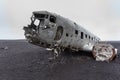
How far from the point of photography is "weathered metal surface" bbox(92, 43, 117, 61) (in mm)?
46281

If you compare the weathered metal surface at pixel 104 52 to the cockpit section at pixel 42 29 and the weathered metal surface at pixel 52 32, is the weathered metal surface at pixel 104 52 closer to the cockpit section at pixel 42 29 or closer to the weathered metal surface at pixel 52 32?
the weathered metal surface at pixel 52 32

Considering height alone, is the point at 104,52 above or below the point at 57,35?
below

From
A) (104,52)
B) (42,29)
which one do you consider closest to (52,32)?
(42,29)

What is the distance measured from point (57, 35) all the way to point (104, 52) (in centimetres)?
939

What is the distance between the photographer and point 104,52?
46625 mm

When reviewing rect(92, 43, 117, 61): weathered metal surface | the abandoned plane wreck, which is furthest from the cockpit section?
rect(92, 43, 117, 61): weathered metal surface

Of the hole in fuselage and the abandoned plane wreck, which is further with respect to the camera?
the hole in fuselage

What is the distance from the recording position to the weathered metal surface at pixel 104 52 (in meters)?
46.3

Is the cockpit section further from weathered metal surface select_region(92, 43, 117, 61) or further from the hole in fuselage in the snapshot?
weathered metal surface select_region(92, 43, 117, 61)

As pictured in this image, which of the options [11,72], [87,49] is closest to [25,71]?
[11,72]

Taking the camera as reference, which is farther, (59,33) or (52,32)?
(59,33)

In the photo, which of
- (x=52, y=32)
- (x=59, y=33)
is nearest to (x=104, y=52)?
(x=59, y=33)

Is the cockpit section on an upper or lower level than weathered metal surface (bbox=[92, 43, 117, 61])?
upper

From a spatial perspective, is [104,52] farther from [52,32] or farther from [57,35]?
[52,32]
